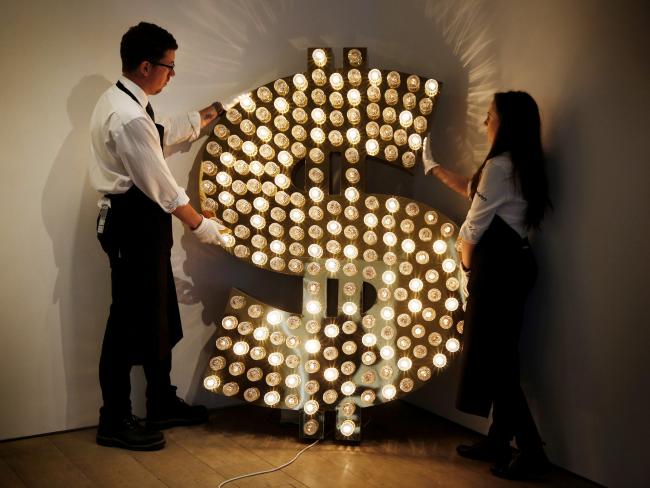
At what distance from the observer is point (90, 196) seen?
8.91ft

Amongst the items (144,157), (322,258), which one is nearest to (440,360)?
(322,258)

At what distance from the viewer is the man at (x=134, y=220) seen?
7.95 feet

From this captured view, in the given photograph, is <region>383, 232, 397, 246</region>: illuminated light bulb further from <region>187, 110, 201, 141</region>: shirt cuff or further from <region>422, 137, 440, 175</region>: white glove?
<region>187, 110, 201, 141</region>: shirt cuff

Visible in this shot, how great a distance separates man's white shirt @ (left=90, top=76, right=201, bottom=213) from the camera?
240 cm

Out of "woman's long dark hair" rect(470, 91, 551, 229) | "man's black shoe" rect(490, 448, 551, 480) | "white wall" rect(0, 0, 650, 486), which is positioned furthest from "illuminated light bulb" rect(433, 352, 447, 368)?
"woman's long dark hair" rect(470, 91, 551, 229)

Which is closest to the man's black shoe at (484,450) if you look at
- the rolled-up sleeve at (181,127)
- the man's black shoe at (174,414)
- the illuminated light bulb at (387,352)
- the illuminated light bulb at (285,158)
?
the illuminated light bulb at (387,352)

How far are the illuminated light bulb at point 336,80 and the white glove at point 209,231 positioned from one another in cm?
74

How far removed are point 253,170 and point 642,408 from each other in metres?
1.63

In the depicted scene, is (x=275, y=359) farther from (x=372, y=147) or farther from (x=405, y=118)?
(x=405, y=118)

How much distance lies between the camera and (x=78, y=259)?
2711 millimetres

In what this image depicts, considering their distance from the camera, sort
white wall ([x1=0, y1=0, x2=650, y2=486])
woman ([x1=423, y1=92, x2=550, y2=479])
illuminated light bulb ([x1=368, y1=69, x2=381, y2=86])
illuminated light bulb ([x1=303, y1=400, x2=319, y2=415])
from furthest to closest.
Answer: illuminated light bulb ([x1=368, y1=69, x2=381, y2=86]) < illuminated light bulb ([x1=303, y1=400, x2=319, y2=415]) < woman ([x1=423, y1=92, x2=550, y2=479]) < white wall ([x1=0, y1=0, x2=650, y2=486])

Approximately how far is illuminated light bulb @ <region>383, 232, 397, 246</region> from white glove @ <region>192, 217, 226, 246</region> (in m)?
0.64

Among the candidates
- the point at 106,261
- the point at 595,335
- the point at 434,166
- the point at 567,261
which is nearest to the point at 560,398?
the point at 595,335

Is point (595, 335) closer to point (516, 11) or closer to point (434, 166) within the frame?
point (434, 166)
